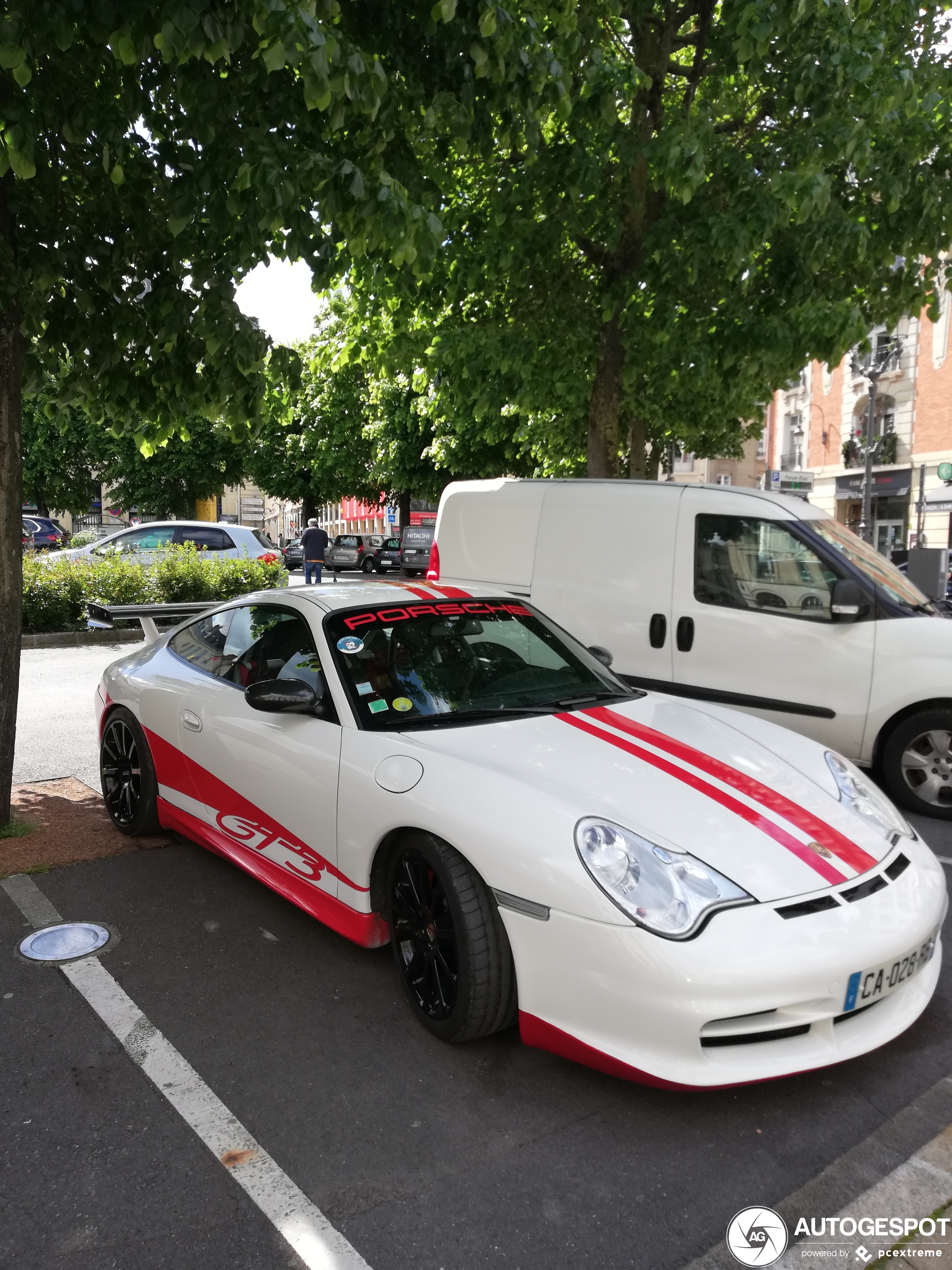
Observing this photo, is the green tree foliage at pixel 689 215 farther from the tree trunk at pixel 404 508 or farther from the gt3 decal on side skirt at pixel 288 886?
the tree trunk at pixel 404 508

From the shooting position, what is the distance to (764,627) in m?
6.12

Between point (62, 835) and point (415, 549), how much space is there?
31650 millimetres

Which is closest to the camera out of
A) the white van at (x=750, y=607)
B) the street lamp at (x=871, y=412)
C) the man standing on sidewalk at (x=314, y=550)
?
the white van at (x=750, y=607)

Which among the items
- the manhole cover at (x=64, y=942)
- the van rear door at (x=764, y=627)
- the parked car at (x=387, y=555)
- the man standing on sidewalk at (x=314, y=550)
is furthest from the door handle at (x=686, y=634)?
the parked car at (x=387, y=555)

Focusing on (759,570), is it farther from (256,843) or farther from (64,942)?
(64,942)

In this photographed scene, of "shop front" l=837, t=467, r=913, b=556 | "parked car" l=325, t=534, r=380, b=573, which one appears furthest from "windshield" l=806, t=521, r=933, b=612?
"parked car" l=325, t=534, r=380, b=573

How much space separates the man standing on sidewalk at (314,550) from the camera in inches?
1005

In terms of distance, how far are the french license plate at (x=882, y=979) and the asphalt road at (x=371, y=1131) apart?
32 centimetres

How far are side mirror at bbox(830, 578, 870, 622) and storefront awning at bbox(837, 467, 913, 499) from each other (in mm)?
29071

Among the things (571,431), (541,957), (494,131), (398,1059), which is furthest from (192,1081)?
(571,431)

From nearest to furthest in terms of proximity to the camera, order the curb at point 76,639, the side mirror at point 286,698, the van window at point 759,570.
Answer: the side mirror at point 286,698
the van window at point 759,570
the curb at point 76,639

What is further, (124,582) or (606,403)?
(124,582)

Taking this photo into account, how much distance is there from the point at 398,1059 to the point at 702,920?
1.10 meters

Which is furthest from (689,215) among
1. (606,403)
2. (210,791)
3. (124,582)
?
(124,582)
